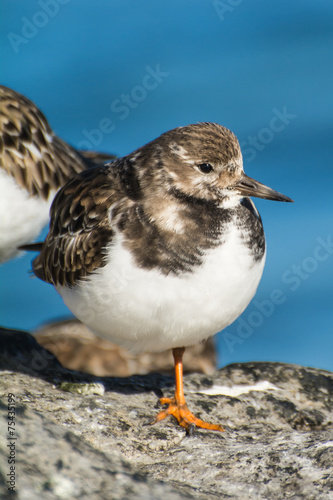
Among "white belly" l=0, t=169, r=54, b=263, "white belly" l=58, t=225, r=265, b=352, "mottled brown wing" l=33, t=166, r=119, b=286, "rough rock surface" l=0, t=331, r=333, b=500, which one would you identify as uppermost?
"white belly" l=0, t=169, r=54, b=263

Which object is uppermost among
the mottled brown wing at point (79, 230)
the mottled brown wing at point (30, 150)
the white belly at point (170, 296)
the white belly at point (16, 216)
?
the mottled brown wing at point (30, 150)

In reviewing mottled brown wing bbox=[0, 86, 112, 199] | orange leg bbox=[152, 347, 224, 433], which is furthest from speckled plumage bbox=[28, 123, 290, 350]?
mottled brown wing bbox=[0, 86, 112, 199]

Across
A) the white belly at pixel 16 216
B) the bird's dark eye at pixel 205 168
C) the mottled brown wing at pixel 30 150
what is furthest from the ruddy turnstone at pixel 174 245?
the mottled brown wing at pixel 30 150

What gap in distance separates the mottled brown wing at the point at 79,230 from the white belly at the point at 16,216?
482mm

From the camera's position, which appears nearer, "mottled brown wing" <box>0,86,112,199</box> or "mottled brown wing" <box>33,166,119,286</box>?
"mottled brown wing" <box>33,166,119,286</box>

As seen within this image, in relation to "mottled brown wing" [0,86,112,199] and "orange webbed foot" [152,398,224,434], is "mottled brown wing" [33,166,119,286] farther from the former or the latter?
"orange webbed foot" [152,398,224,434]

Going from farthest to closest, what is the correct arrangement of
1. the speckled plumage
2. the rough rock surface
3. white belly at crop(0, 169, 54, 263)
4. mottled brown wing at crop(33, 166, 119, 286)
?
white belly at crop(0, 169, 54, 263)
mottled brown wing at crop(33, 166, 119, 286)
the speckled plumage
the rough rock surface

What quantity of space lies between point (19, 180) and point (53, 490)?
3047 mm

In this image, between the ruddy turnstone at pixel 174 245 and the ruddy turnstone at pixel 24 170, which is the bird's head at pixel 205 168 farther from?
the ruddy turnstone at pixel 24 170

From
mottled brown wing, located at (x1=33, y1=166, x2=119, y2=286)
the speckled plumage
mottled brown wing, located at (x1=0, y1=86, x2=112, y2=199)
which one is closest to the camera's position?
the speckled plumage

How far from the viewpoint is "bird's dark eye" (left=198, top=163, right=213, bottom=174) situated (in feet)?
10.8

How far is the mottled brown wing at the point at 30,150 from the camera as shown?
472 cm

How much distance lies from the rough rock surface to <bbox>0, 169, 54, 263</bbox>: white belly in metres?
0.61

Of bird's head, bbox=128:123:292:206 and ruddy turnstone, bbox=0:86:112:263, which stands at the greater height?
ruddy turnstone, bbox=0:86:112:263
